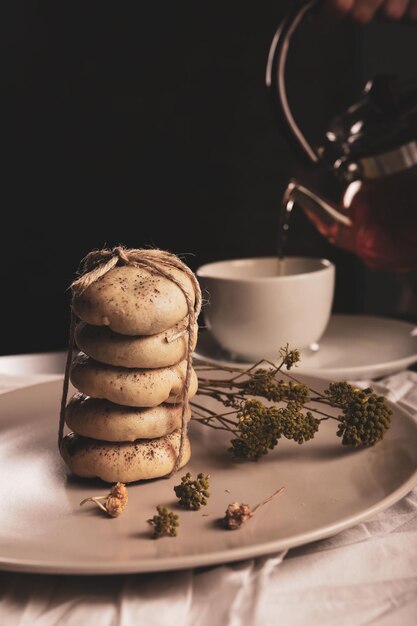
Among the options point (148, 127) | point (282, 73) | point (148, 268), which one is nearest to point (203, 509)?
point (148, 268)

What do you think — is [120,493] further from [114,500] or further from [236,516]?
[236,516]

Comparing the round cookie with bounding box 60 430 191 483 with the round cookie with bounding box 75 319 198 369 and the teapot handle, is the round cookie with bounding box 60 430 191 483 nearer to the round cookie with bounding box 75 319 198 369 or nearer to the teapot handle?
the round cookie with bounding box 75 319 198 369

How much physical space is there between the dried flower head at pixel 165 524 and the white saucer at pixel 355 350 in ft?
1.80

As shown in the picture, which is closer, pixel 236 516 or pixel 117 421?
pixel 236 516

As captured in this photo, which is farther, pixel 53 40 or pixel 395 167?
pixel 53 40

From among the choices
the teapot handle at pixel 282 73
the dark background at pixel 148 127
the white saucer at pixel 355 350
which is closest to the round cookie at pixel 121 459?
the white saucer at pixel 355 350

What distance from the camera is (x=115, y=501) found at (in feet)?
2.21

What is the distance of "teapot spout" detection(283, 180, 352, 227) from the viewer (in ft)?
4.36

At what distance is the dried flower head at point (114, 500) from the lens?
67 centimetres

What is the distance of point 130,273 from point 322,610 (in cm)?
35

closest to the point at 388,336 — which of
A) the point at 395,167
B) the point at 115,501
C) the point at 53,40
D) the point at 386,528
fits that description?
the point at 395,167

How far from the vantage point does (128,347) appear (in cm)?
73

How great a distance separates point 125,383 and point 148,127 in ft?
4.45

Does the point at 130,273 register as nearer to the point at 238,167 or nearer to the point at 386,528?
the point at 386,528
